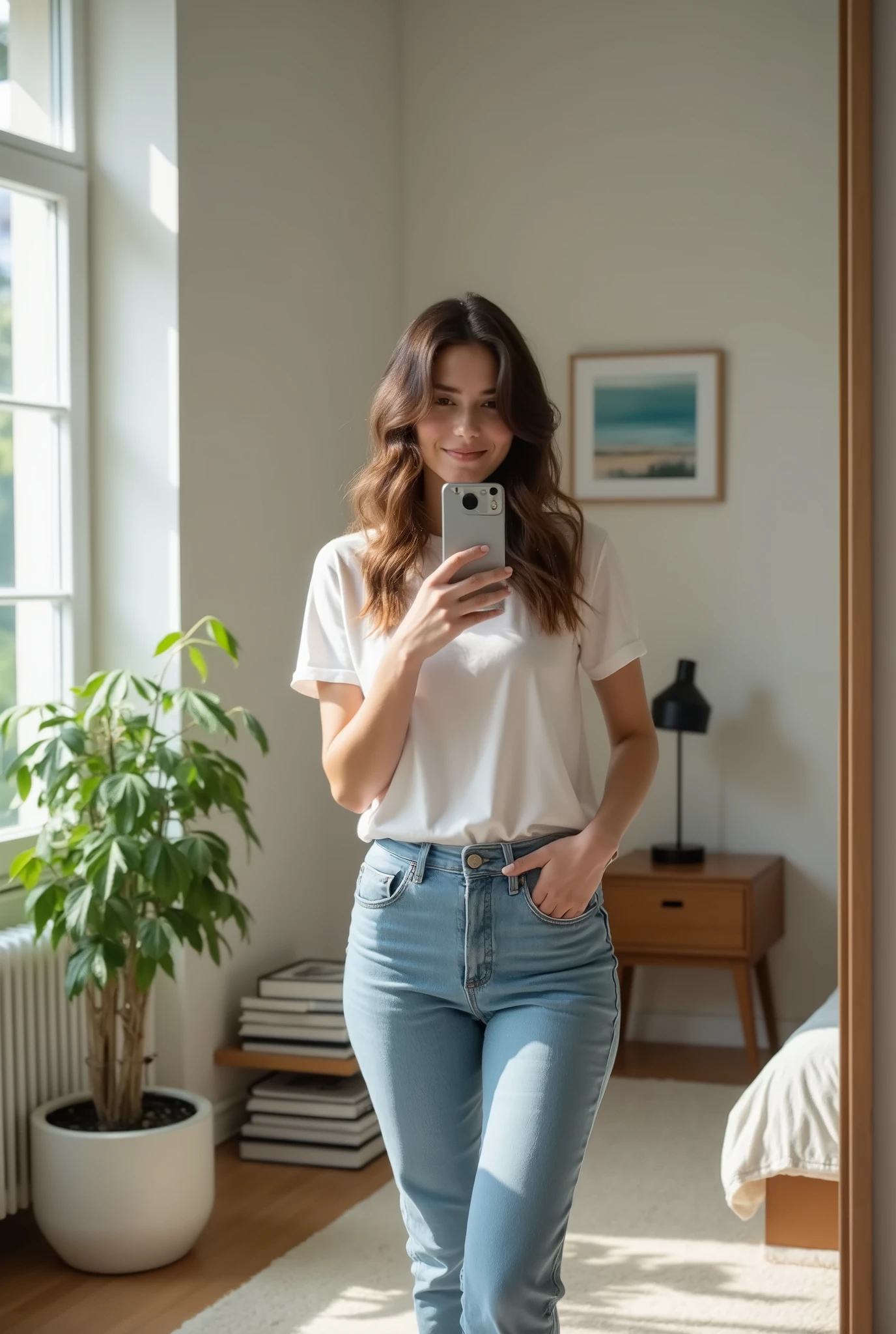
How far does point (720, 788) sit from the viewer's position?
4.43m

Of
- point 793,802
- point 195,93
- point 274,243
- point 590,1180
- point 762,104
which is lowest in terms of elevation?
point 590,1180

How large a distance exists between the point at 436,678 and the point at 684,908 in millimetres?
2603

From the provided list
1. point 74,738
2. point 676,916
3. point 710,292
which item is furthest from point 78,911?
point 710,292

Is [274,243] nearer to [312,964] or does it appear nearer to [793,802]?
[312,964]

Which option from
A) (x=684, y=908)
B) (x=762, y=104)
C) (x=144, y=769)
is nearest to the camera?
(x=144, y=769)

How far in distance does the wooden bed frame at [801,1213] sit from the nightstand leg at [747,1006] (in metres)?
1.22

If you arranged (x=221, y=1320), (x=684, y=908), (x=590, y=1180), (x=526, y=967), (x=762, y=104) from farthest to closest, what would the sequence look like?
(x=762, y=104)
(x=684, y=908)
(x=590, y=1180)
(x=221, y=1320)
(x=526, y=967)

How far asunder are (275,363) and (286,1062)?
1.67 meters

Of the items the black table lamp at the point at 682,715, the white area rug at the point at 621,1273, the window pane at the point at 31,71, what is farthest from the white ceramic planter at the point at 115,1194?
the window pane at the point at 31,71

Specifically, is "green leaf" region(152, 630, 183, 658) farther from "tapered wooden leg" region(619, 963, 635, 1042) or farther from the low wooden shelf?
"tapered wooden leg" region(619, 963, 635, 1042)

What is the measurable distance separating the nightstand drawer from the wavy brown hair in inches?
98.0

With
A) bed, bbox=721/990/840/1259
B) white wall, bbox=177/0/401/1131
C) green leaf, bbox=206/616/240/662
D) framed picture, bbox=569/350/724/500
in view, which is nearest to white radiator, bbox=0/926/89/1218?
white wall, bbox=177/0/401/1131

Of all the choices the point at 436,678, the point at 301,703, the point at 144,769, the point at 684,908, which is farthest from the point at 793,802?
the point at 436,678

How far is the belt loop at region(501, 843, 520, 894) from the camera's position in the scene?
5.07 ft
